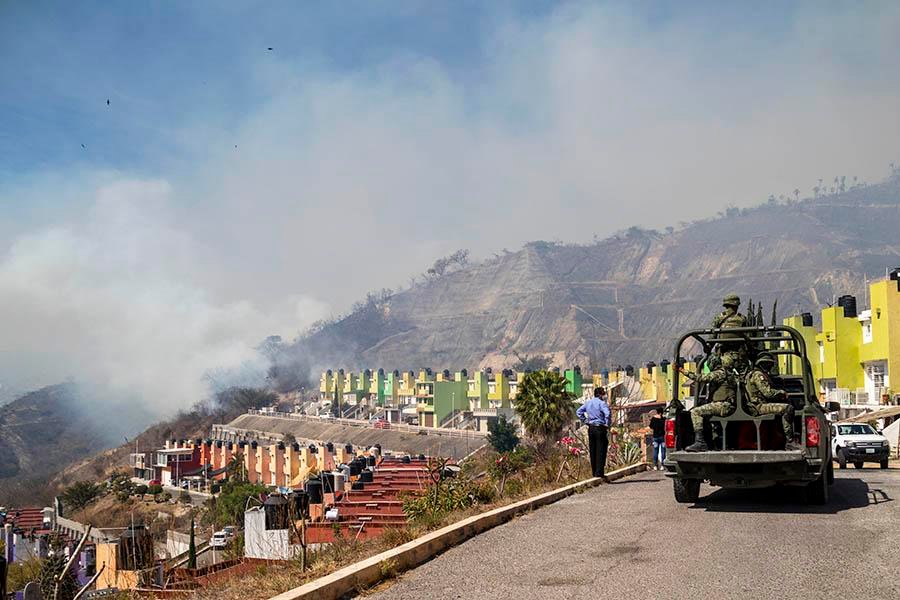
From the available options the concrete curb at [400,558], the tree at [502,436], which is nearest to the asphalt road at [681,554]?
the concrete curb at [400,558]

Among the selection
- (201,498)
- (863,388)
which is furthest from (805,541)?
(201,498)

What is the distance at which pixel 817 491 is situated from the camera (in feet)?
36.8

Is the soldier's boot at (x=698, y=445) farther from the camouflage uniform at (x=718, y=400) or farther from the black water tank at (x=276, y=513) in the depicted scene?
the black water tank at (x=276, y=513)

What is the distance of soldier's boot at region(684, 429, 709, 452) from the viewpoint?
11039 millimetres

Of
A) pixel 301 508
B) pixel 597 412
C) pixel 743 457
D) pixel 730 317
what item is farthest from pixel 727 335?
pixel 301 508

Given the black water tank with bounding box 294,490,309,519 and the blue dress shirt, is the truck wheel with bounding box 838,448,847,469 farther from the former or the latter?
the black water tank with bounding box 294,490,309,519

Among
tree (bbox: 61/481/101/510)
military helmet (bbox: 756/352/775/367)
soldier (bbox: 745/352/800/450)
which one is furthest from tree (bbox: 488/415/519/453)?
soldier (bbox: 745/352/800/450)

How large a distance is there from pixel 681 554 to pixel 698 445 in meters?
3.28

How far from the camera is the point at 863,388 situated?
55812mm

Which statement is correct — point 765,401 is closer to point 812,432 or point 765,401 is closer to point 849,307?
point 812,432

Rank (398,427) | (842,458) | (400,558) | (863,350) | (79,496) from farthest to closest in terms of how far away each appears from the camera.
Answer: (398,427) < (79,496) < (863,350) < (842,458) < (400,558)

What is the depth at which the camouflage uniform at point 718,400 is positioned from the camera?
11.0m

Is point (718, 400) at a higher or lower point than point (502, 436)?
higher

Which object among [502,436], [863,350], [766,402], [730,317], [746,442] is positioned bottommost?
[502,436]
